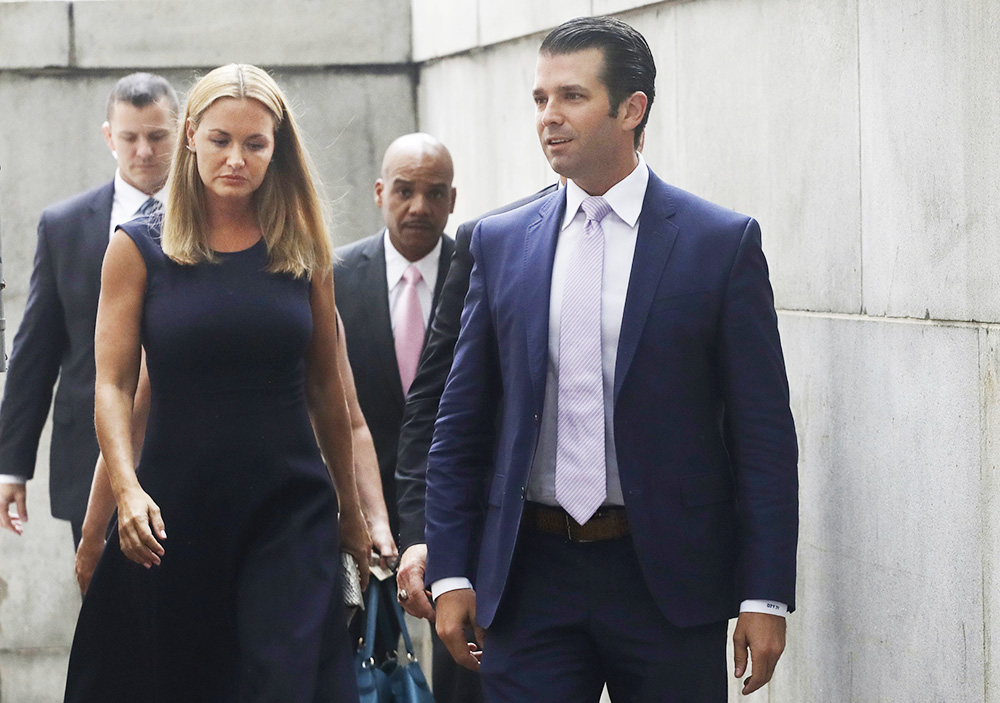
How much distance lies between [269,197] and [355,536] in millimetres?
974

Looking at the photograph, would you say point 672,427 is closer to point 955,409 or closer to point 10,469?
point 955,409

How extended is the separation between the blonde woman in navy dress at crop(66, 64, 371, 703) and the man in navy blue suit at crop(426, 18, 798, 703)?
2.48ft

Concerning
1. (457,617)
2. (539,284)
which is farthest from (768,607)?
(539,284)

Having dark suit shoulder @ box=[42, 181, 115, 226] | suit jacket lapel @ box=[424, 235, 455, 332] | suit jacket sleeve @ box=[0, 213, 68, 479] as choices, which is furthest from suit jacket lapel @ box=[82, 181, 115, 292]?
suit jacket lapel @ box=[424, 235, 455, 332]

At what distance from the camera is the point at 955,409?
10.6 feet

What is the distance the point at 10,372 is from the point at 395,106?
3.62m

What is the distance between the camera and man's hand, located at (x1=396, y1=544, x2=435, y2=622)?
3994 mm

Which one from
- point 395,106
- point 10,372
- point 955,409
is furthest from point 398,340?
point 395,106

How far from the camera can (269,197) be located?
4.36 m

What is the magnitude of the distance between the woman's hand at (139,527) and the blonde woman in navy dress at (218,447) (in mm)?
125

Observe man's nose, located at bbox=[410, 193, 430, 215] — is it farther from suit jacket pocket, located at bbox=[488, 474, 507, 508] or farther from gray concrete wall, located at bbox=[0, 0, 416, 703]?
gray concrete wall, located at bbox=[0, 0, 416, 703]

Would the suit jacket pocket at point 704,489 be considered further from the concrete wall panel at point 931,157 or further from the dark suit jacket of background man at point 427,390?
the dark suit jacket of background man at point 427,390

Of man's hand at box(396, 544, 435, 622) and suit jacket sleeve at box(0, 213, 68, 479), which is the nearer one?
man's hand at box(396, 544, 435, 622)

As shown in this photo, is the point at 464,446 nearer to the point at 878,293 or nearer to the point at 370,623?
the point at 878,293
